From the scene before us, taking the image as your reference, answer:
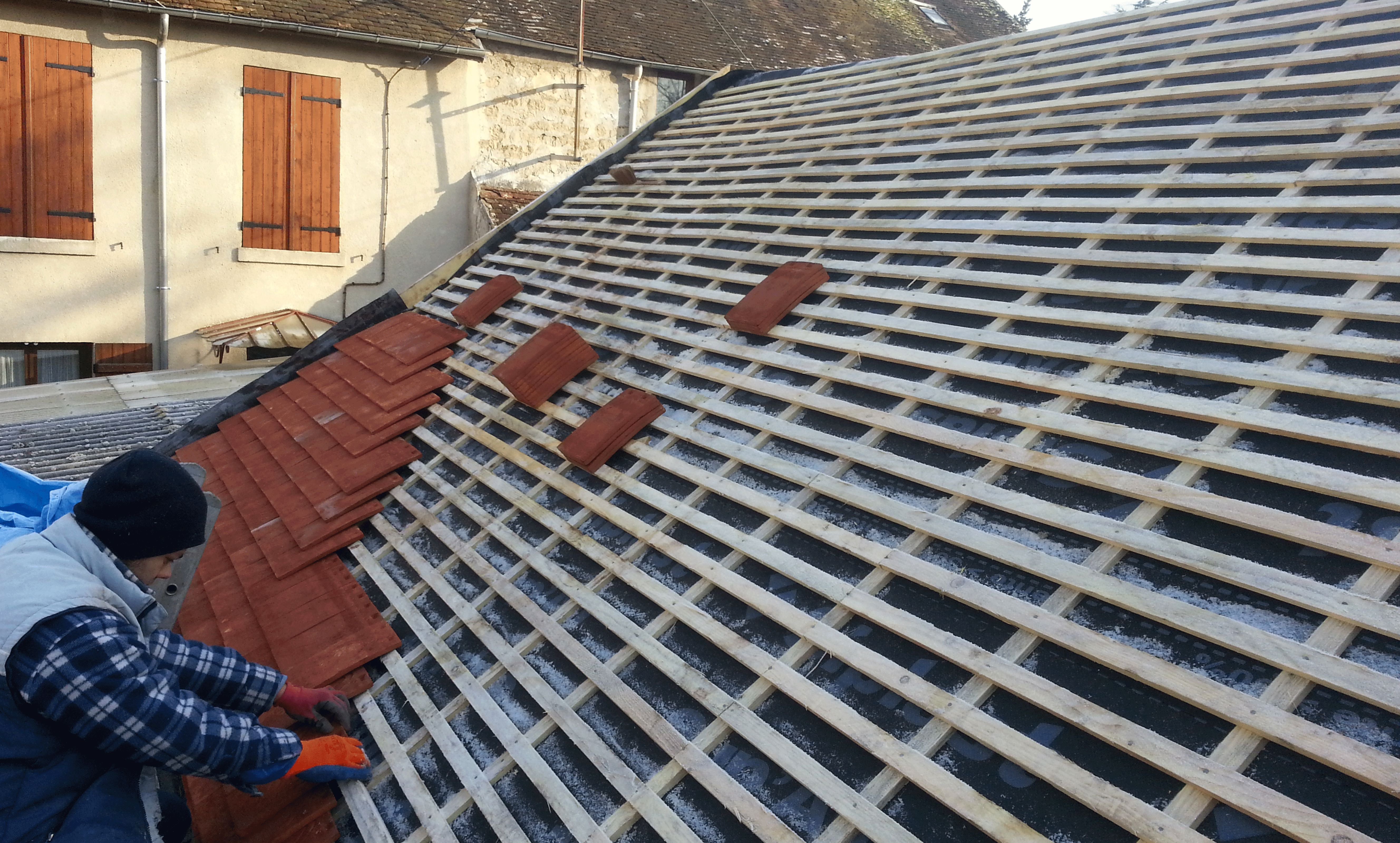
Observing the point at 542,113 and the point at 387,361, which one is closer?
the point at 387,361

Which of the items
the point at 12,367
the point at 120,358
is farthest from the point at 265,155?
the point at 12,367

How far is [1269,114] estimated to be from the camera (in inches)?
111

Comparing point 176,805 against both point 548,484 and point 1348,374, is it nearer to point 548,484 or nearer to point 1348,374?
point 548,484

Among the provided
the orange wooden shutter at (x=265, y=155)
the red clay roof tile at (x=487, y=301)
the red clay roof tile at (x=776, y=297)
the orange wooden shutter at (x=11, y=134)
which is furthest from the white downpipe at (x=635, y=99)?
the red clay roof tile at (x=776, y=297)

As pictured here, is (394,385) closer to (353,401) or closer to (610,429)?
(353,401)

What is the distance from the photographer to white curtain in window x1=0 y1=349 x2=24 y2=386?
32.9ft

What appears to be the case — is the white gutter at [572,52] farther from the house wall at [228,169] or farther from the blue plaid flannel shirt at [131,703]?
the blue plaid flannel shirt at [131,703]

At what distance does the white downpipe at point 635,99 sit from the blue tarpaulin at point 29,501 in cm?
1156

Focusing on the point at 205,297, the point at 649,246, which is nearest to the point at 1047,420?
the point at 649,246

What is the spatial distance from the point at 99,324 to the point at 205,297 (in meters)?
1.20

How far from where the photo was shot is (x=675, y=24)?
14.5 metres

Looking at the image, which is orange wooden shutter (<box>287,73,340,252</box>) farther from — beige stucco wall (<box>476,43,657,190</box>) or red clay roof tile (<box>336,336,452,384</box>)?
red clay roof tile (<box>336,336,452,384</box>)

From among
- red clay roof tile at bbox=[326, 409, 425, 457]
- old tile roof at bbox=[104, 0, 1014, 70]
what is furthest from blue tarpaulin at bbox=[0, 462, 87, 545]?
old tile roof at bbox=[104, 0, 1014, 70]

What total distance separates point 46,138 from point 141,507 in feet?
33.2
